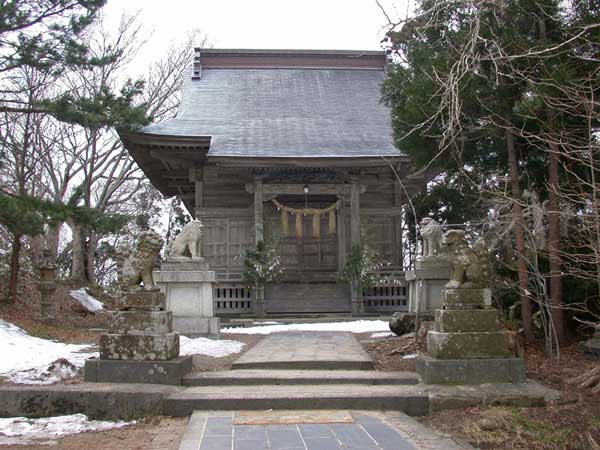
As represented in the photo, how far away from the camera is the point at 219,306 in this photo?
15406mm

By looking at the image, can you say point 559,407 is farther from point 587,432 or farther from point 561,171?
point 561,171

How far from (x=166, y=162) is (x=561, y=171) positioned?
10.9 metres

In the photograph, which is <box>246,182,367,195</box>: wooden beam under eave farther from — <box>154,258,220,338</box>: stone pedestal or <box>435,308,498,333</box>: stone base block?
<box>435,308,498,333</box>: stone base block

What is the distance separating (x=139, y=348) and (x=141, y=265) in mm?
900

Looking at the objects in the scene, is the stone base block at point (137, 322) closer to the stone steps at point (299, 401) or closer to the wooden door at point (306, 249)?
the stone steps at point (299, 401)

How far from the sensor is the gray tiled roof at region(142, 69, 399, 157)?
52.5 feet

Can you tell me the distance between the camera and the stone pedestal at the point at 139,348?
5.89m

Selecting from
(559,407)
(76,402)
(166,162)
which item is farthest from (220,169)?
(559,407)

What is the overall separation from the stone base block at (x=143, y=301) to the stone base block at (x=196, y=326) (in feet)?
12.7

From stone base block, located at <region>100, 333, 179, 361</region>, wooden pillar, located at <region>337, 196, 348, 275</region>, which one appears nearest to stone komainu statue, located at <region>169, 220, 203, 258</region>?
stone base block, located at <region>100, 333, 179, 361</region>

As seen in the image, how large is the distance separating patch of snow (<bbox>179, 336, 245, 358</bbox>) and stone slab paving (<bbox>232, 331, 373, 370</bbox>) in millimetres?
456

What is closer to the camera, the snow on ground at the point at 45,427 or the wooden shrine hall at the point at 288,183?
the snow on ground at the point at 45,427

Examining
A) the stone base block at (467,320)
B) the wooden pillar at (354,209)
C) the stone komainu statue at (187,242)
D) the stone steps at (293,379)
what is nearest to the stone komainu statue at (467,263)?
the stone base block at (467,320)

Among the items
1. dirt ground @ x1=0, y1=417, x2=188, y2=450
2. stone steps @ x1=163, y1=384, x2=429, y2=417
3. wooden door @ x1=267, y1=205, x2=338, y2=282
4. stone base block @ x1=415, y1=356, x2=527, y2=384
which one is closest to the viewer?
dirt ground @ x1=0, y1=417, x2=188, y2=450
